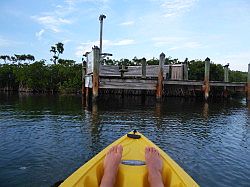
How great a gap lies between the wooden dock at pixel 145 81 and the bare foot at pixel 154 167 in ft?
53.8

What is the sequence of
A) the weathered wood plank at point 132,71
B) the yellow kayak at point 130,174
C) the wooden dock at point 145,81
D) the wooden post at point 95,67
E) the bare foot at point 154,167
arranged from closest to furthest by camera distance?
the yellow kayak at point 130,174, the bare foot at point 154,167, the wooden post at point 95,67, the wooden dock at point 145,81, the weathered wood plank at point 132,71

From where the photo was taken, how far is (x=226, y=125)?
1323 centimetres

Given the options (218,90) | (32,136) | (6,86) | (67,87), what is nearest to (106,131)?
(32,136)

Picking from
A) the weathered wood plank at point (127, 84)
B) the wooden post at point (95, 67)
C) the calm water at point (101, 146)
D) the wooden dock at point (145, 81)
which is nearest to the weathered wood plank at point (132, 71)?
the wooden dock at point (145, 81)

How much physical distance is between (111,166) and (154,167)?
26.1 inches

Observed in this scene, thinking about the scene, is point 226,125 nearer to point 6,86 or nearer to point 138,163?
point 138,163

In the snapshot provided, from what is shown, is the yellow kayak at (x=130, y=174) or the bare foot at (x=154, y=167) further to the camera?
the bare foot at (x=154, y=167)

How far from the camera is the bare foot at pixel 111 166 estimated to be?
365 centimetres

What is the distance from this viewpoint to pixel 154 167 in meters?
4.10

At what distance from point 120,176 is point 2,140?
664 cm

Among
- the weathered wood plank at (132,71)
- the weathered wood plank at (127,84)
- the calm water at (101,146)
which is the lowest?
the calm water at (101,146)

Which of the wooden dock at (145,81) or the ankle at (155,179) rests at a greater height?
the wooden dock at (145,81)

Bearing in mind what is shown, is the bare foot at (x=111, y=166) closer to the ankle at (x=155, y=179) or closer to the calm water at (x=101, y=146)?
the ankle at (x=155, y=179)

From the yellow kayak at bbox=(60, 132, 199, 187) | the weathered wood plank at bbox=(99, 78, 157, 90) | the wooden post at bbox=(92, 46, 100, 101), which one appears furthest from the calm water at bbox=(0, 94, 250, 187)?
the weathered wood plank at bbox=(99, 78, 157, 90)
